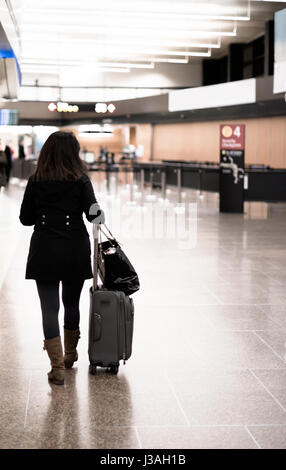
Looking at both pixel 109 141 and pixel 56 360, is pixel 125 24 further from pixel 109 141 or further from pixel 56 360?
pixel 109 141

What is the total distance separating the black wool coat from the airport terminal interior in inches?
29.6

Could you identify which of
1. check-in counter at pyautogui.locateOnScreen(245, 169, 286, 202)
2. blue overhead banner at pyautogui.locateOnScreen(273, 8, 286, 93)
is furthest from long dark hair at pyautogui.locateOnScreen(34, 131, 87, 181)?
check-in counter at pyautogui.locateOnScreen(245, 169, 286, 202)

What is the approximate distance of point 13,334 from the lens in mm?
6055

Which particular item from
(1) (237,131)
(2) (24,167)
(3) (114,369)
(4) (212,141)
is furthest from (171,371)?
(4) (212,141)

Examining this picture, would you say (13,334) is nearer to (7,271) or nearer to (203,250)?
(7,271)

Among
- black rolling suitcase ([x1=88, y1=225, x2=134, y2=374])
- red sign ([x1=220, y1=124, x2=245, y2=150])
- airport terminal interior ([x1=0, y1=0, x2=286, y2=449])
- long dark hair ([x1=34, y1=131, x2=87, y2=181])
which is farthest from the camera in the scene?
red sign ([x1=220, y1=124, x2=245, y2=150])

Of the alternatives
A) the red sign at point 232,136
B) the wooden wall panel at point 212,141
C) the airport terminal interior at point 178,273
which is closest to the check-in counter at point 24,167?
the airport terminal interior at point 178,273

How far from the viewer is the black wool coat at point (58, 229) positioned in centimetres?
464

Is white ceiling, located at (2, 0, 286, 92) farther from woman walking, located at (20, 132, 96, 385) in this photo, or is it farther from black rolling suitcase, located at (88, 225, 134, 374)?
black rolling suitcase, located at (88, 225, 134, 374)

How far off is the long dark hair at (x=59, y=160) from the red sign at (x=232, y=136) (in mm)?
13364

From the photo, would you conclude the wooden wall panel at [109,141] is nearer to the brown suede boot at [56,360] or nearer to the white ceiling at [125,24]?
the white ceiling at [125,24]

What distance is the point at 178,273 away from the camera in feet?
30.1

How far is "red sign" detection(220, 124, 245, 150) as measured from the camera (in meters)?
17.7
